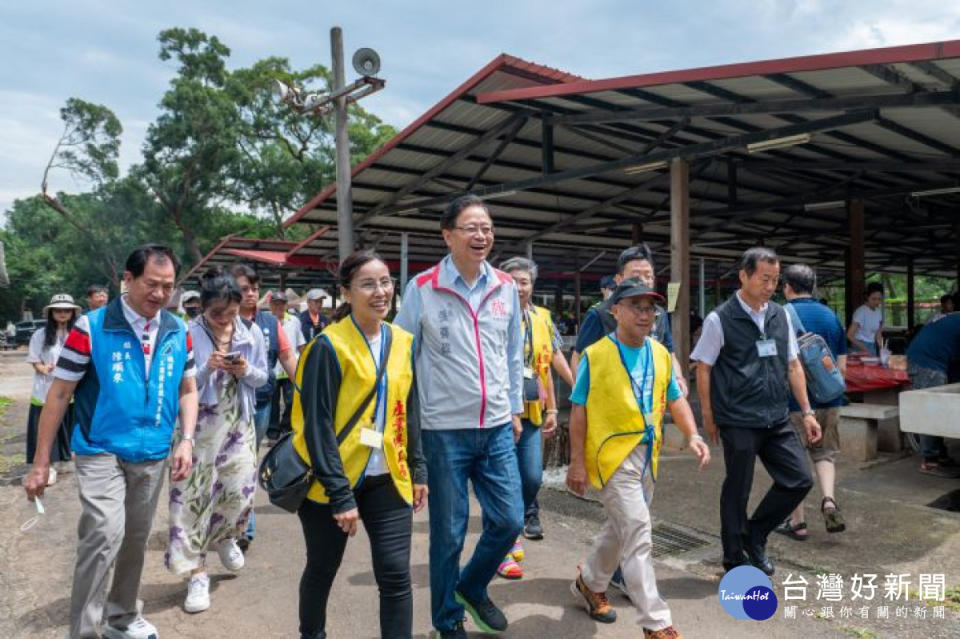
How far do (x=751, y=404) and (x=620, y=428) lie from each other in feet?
3.34

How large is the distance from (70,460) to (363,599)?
542cm

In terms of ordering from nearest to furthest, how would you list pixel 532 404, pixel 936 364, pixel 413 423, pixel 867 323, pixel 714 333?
pixel 413 423 < pixel 714 333 < pixel 532 404 < pixel 936 364 < pixel 867 323

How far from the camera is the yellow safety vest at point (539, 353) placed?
406 cm

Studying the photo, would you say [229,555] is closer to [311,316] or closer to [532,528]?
[532,528]

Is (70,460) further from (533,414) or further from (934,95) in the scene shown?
(934,95)

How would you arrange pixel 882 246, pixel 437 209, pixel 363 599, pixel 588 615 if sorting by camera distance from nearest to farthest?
1. pixel 588 615
2. pixel 363 599
3. pixel 437 209
4. pixel 882 246

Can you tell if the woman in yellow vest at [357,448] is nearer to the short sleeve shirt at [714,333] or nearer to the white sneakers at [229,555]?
the white sneakers at [229,555]

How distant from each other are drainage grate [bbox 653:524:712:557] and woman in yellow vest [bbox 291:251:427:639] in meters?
2.28

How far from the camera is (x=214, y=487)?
3783mm

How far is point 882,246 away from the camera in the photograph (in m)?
19.3

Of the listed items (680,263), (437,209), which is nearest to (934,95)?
(680,263)

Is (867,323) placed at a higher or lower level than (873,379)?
higher

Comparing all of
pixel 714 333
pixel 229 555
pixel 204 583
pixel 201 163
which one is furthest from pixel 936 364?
pixel 201 163
